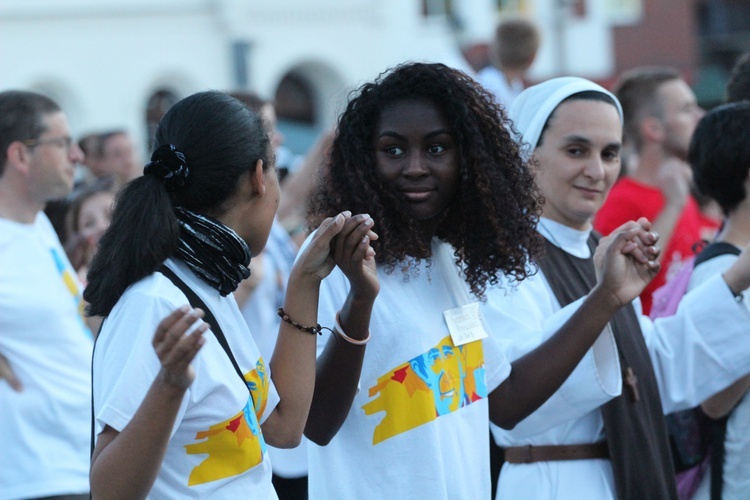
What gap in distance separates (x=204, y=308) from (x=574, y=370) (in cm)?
118

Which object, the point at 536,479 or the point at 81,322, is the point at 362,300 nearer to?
the point at 536,479

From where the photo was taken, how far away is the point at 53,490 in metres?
4.26

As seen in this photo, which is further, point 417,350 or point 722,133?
point 722,133

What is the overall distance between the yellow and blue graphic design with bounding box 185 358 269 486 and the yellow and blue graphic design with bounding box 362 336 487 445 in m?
0.39

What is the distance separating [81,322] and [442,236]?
206 cm

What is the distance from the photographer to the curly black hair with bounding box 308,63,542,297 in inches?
112

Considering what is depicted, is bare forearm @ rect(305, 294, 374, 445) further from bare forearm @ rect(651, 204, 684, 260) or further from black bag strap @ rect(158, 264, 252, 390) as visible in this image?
bare forearm @ rect(651, 204, 684, 260)

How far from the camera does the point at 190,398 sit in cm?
231

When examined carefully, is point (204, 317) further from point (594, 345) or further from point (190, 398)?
point (594, 345)

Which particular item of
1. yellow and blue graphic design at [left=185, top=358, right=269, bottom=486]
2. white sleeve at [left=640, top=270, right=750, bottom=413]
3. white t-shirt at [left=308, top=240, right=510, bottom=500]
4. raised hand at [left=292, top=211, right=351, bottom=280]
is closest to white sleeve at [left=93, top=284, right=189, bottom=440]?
yellow and blue graphic design at [left=185, top=358, right=269, bottom=486]

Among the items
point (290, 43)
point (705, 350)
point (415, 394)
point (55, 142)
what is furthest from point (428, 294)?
point (290, 43)

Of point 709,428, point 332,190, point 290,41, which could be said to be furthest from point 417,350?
point 290,41

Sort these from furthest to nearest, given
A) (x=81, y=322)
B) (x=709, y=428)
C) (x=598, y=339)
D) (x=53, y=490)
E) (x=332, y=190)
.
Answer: (x=81, y=322), (x=53, y=490), (x=709, y=428), (x=598, y=339), (x=332, y=190)

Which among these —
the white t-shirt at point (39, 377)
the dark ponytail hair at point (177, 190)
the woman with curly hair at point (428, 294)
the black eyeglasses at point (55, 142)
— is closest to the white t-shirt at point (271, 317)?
the white t-shirt at point (39, 377)
